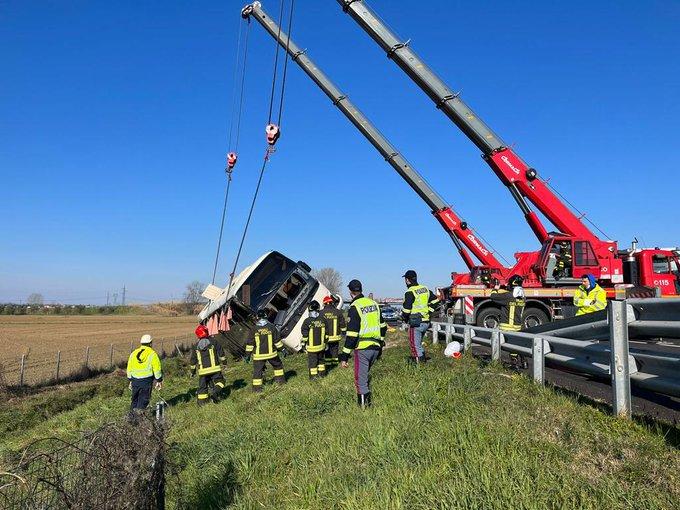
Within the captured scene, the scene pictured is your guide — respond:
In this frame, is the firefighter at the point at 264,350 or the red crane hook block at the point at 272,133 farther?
the red crane hook block at the point at 272,133

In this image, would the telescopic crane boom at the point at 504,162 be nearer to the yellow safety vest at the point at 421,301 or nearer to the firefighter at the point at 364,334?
the yellow safety vest at the point at 421,301

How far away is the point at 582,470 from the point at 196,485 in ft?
11.3

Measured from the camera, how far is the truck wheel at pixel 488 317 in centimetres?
1556

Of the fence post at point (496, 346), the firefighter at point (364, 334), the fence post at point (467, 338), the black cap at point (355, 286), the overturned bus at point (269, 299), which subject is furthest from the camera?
the overturned bus at point (269, 299)

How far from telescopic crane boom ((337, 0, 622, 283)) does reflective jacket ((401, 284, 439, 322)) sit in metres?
8.46

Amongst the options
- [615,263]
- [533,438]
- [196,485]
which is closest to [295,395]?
[196,485]

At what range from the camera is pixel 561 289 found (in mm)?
15039

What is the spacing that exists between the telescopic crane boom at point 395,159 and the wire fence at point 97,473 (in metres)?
15.4

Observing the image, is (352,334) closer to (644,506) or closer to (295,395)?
(295,395)

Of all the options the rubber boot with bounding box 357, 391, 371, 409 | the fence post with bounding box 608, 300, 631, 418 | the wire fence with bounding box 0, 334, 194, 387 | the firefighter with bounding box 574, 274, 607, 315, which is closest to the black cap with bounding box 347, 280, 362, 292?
the rubber boot with bounding box 357, 391, 371, 409

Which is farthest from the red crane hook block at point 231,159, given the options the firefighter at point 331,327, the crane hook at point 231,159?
the firefighter at point 331,327

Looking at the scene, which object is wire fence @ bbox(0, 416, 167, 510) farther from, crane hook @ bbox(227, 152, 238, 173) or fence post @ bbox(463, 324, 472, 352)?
crane hook @ bbox(227, 152, 238, 173)

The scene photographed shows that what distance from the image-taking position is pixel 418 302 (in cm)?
872

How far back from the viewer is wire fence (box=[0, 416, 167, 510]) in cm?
273
